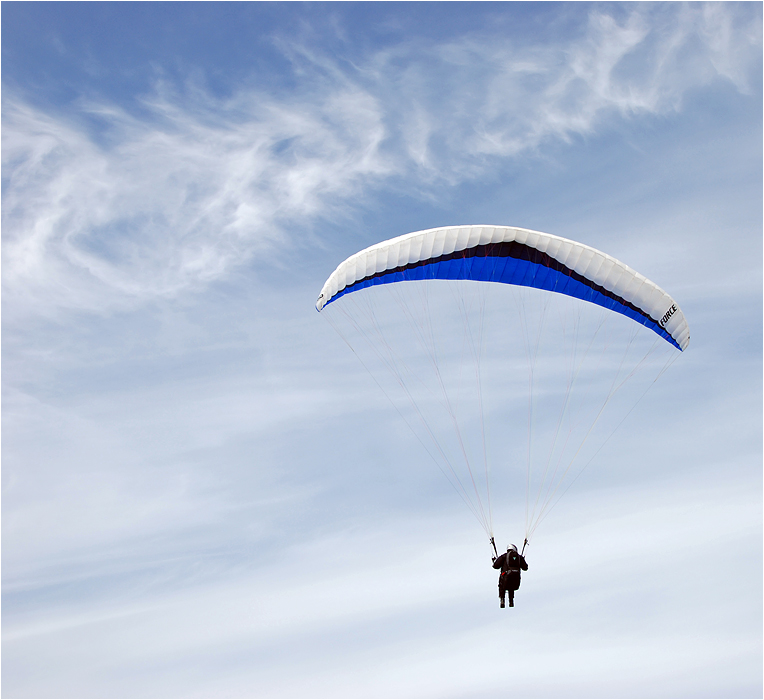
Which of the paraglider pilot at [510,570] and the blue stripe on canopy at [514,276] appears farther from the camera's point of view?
the blue stripe on canopy at [514,276]

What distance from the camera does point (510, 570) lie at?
23.5 metres

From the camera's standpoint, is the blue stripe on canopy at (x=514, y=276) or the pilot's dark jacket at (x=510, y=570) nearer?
the pilot's dark jacket at (x=510, y=570)

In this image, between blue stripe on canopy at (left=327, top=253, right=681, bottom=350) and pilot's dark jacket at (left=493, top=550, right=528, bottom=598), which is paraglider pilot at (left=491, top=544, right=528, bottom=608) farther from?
blue stripe on canopy at (left=327, top=253, right=681, bottom=350)

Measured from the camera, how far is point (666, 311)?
24672 millimetres

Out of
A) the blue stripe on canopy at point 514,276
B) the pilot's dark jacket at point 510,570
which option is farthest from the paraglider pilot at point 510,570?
the blue stripe on canopy at point 514,276

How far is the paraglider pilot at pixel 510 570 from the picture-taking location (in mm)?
23516

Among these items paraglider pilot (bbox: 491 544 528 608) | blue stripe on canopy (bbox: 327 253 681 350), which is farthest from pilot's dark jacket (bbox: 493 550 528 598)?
blue stripe on canopy (bbox: 327 253 681 350)

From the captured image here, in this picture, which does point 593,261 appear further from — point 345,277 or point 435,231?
point 345,277

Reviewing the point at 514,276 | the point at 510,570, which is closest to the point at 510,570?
the point at 510,570

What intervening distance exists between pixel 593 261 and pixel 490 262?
9.45 ft

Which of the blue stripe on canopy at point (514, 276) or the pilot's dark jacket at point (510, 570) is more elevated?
the blue stripe on canopy at point (514, 276)

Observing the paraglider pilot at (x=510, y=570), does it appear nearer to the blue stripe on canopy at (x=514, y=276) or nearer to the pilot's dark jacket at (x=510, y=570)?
the pilot's dark jacket at (x=510, y=570)

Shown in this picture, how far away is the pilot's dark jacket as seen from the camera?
23.5 meters

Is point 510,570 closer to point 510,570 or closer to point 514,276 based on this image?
point 510,570
